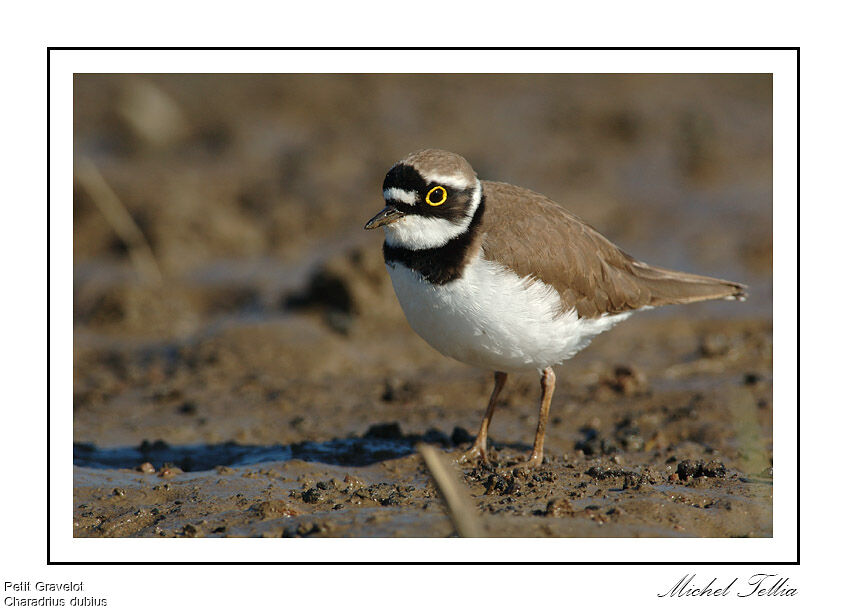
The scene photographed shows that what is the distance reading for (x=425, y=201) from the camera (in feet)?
21.3

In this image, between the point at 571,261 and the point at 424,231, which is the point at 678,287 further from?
the point at 424,231

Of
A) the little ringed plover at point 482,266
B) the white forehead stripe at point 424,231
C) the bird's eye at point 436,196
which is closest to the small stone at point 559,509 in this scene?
the little ringed plover at point 482,266

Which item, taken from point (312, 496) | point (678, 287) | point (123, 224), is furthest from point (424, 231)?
point (123, 224)

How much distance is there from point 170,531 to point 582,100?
11.5 meters

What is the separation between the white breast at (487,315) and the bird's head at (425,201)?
0.25m

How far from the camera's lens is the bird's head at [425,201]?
6.47 m

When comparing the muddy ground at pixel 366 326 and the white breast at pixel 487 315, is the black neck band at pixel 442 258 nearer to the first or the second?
the white breast at pixel 487 315

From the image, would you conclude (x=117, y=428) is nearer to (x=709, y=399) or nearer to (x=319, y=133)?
(x=709, y=399)

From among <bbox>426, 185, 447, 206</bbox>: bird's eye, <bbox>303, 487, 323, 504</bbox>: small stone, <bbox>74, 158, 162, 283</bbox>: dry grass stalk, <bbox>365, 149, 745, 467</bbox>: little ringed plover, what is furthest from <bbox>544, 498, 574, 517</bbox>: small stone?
<bbox>74, 158, 162, 283</bbox>: dry grass stalk

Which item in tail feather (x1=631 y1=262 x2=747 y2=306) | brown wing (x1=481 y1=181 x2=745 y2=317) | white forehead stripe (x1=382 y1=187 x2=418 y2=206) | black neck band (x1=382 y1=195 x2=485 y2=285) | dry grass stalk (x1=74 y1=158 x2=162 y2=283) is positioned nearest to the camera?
black neck band (x1=382 y1=195 x2=485 y2=285)

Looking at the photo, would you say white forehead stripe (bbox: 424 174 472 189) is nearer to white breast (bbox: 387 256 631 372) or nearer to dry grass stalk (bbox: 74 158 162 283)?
white breast (bbox: 387 256 631 372)

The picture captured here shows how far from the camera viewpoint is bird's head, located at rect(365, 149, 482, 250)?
6.47 m

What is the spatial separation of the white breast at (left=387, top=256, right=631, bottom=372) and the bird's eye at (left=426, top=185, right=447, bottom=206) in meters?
0.48
